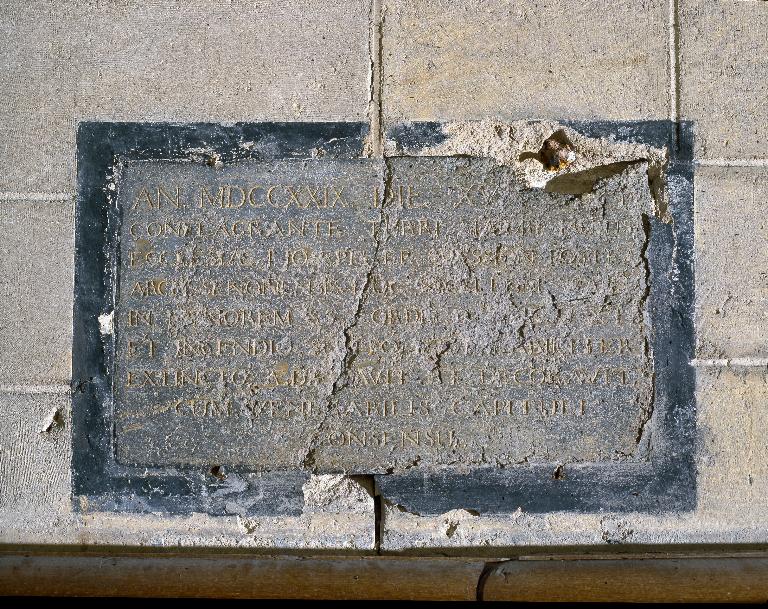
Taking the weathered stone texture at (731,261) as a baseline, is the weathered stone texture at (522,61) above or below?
above

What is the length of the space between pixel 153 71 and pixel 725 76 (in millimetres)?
2169

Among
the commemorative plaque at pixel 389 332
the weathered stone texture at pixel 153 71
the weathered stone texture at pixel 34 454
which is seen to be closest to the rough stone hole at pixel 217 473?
the commemorative plaque at pixel 389 332

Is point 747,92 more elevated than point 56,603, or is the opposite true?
point 747,92

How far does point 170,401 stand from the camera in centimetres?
224

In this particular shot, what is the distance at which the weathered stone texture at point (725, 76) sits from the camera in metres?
2.32

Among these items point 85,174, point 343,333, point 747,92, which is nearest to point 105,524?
point 343,333

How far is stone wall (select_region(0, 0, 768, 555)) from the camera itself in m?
2.31

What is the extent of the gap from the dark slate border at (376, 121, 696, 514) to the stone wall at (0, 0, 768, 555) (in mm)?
54

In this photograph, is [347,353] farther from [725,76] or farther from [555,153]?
[725,76]

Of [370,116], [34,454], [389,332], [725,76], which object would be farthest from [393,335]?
[725,76]

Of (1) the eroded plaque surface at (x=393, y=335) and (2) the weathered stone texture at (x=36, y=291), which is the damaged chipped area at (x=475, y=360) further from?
(2) the weathered stone texture at (x=36, y=291)

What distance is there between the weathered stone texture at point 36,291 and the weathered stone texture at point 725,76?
94.7 inches

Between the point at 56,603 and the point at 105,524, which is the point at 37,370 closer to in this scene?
the point at 105,524

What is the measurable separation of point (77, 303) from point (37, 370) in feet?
0.96
